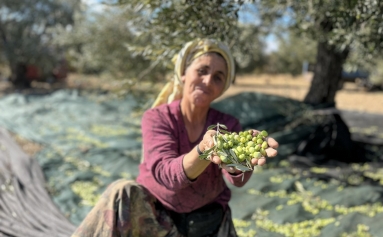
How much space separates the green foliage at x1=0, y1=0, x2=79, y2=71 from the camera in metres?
15.8

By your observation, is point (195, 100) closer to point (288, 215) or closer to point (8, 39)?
point (288, 215)

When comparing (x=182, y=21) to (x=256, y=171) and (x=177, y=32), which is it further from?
(x=256, y=171)

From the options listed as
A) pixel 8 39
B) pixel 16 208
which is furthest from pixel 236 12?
pixel 8 39

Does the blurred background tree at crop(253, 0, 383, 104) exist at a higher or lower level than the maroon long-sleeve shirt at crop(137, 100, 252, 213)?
higher

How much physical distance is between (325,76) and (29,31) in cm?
1363

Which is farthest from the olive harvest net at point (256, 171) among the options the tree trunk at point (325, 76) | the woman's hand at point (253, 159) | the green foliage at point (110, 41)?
the woman's hand at point (253, 159)

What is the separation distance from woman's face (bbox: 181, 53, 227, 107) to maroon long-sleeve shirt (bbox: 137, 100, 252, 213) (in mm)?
167

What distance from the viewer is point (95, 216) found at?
90.7 inches

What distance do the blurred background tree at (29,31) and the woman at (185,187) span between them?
559 inches

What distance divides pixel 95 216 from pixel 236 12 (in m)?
1.78

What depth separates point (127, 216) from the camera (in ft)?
7.58

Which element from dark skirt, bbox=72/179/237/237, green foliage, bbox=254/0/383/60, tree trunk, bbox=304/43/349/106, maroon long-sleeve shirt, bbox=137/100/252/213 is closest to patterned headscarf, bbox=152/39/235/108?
maroon long-sleeve shirt, bbox=137/100/252/213

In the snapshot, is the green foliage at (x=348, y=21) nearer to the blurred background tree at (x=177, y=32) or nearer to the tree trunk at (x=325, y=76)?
the blurred background tree at (x=177, y=32)

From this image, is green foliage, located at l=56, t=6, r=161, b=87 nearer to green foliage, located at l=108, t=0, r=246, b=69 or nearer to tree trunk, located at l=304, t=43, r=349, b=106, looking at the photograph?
tree trunk, located at l=304, t=43, r=349, b=106
